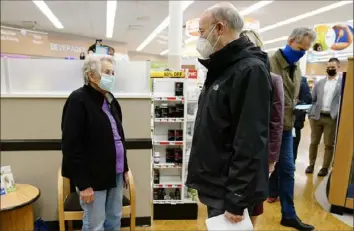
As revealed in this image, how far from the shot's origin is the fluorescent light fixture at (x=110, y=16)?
801 cm

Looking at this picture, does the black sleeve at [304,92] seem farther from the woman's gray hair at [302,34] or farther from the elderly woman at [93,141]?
the elderly woman at [93,141]

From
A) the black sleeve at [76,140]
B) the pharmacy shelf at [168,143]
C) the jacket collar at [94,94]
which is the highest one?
the jacket collar at [94,94]

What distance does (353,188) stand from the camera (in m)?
3.07

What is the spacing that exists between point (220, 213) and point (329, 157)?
3904mm

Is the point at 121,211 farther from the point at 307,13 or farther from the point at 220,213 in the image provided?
the point at 307,13

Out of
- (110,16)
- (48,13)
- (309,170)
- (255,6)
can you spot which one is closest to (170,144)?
(309,170)

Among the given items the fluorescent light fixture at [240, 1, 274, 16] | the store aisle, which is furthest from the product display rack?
the fluorescent light fixture at [240, 1, 274, 16]

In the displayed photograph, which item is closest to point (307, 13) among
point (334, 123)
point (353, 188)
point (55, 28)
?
point (334, 123)

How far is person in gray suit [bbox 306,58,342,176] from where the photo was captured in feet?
14.1

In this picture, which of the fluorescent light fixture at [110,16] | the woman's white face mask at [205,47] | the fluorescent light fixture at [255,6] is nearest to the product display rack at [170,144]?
the woman's white face mask at [205,47]

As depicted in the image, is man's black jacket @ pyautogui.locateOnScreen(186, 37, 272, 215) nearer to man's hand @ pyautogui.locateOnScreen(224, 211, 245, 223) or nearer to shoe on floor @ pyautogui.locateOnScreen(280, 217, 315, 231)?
man's hand @ pyautogui.locateOnScreen(224, 211, 245, 223)

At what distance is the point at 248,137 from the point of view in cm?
119

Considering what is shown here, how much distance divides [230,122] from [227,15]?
0.48 metres

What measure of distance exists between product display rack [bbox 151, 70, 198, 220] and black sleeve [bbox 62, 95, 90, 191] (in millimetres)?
1097
